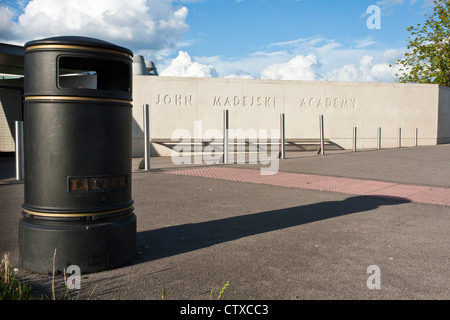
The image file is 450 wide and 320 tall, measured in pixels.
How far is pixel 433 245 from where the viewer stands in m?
4.64

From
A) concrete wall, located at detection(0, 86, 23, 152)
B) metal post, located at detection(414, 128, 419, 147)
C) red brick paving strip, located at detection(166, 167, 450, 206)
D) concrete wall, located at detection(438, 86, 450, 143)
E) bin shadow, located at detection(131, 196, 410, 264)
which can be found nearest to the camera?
bin shadow, located at detection(131, 196, 410, 264)

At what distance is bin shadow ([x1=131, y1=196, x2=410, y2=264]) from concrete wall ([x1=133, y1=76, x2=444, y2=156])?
Answer: 38.3 feet


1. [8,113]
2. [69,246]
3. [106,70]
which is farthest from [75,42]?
[8,113]

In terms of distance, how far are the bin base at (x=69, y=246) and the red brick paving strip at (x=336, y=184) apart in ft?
17.8

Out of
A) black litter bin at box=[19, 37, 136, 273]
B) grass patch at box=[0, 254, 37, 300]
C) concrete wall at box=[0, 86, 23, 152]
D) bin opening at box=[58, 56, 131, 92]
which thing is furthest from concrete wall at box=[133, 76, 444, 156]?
grass patch at box=[0, 254, 37, 300]

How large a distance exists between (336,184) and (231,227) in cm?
436

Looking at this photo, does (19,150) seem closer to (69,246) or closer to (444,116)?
(69,246)

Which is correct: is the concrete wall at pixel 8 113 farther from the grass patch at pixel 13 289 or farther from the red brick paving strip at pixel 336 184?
the grass patch at pixel 13 289

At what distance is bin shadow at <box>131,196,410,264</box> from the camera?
178 inches

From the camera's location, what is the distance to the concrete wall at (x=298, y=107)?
701 inches

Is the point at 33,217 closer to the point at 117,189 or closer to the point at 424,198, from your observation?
the point at 117,189

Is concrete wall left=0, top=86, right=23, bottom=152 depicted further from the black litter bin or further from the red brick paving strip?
the black litter bin

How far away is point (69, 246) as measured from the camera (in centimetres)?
366

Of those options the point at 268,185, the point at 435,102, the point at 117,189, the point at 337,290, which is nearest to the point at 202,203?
the point at 268,185
